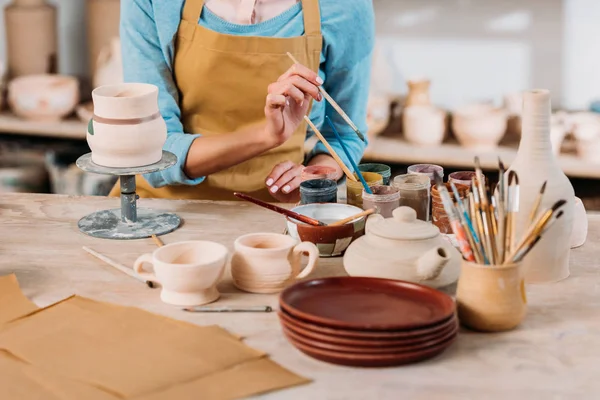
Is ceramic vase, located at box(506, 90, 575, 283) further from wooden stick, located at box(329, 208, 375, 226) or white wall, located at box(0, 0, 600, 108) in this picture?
white wall, located at box(0, 0, 600, 108)

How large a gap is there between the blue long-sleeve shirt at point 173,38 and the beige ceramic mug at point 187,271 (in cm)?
59

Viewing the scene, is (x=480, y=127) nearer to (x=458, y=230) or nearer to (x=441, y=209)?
(x=441, y=209)

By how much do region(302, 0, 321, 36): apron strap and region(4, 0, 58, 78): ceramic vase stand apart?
78.5 inches

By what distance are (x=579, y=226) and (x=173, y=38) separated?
1.03 metres

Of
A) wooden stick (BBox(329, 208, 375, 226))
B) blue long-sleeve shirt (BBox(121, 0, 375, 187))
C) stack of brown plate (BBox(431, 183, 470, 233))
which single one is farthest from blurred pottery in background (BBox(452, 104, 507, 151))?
wooden stick (BBox(329, 208, 375, 226))

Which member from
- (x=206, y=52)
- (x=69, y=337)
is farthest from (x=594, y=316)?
(x=206, y=52)

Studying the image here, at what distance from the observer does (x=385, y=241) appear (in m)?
1.48

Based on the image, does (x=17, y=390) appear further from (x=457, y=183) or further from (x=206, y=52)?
(x=206, y=52)

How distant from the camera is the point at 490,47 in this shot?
3.66 m

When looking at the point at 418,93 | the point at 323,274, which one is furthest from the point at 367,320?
the point at 418,93

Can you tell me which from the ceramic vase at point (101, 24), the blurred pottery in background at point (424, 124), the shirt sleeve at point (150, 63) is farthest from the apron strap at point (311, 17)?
the ceramic vase at point (101, 24)

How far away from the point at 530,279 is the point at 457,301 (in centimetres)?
22

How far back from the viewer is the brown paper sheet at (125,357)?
121 centimetres

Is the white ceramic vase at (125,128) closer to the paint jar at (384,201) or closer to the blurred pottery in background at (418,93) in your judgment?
the paint jar at (384,201)
